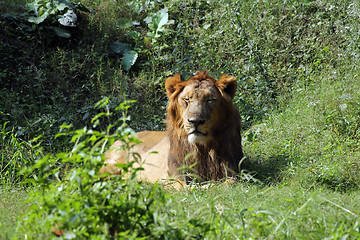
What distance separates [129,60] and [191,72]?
1103mm

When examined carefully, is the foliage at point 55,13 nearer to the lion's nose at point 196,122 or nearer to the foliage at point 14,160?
the foliage at point 14,160

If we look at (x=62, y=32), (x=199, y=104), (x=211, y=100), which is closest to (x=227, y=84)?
(x=211, y=100)

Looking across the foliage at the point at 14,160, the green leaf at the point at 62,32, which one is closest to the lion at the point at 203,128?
the foliage at the point at 14,160

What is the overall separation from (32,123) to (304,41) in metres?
4.41

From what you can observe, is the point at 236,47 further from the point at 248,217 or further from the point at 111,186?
the point at 111,186

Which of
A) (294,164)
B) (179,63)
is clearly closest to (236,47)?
(179,63)

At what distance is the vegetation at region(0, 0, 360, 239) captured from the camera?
16.8 ft

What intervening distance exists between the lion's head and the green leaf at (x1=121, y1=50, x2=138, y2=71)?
307cm

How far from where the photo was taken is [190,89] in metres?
4.82

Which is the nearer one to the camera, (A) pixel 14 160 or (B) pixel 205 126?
(B) pixel 205 126

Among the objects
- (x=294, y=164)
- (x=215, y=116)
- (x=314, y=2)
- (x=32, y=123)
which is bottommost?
(x=32, y=123)

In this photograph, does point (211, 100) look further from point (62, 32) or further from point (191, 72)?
point (62, 32)

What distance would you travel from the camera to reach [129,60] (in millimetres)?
8117

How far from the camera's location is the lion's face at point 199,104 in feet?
15.3
